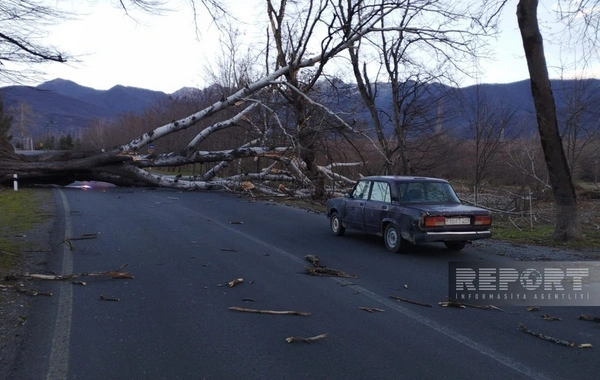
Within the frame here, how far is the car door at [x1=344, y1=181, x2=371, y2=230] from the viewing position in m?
12.7

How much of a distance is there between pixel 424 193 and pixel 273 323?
6.14m

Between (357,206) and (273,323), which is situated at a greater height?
(357,206)

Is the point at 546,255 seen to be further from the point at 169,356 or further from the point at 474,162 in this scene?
the point at 474,162

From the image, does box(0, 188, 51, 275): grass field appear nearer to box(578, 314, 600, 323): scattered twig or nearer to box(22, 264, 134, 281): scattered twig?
box(22, 264, 134, 281): scattered twig

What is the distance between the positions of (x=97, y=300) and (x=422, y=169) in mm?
20598

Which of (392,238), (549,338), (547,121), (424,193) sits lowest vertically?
(549,338)

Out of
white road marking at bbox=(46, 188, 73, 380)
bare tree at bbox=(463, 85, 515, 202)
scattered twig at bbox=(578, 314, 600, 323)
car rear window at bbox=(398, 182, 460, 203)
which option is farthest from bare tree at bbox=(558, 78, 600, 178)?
white road marking at bbox=(46, 188, 73, 380)

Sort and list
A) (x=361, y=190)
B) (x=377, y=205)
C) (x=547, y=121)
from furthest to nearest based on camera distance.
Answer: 1. (x=547, y=121)
2. (x=361, y=190)
3. (x=377, y=205)

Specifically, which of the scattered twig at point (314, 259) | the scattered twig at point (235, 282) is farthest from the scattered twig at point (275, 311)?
the scattered twig at point (314, 259)

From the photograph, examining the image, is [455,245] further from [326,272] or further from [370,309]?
[370,309]

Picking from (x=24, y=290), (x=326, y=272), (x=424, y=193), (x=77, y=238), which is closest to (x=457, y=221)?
(x=424, y=193)

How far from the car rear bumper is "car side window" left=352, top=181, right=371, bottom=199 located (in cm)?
249

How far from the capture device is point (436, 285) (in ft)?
28.0

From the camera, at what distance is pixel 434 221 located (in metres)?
10.6
